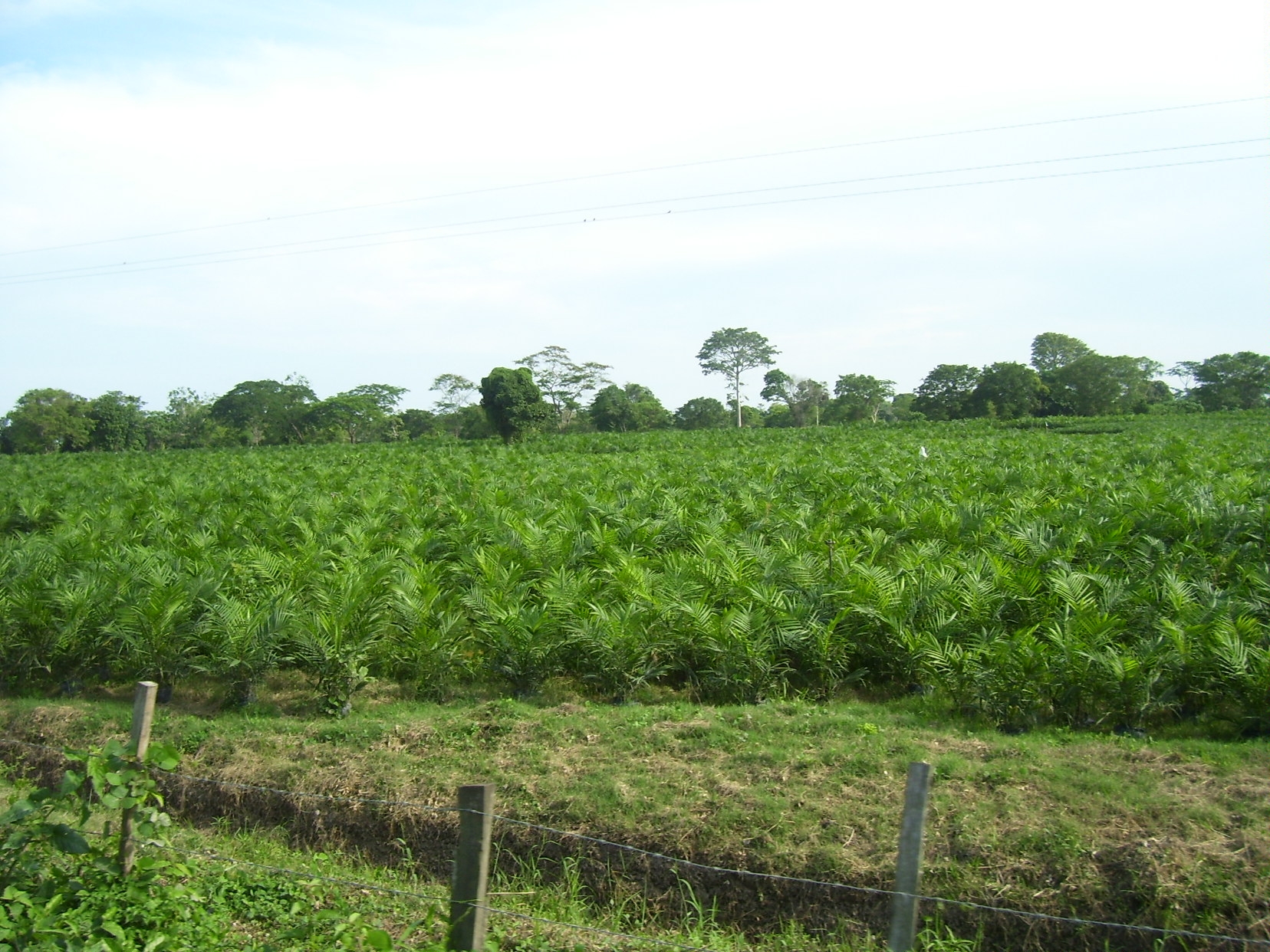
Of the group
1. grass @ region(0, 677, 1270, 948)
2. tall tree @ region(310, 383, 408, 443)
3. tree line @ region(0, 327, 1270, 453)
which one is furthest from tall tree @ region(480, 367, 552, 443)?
grass @ region(0, 677, 1270, 948)

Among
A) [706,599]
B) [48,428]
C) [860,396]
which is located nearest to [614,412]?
[860,396]

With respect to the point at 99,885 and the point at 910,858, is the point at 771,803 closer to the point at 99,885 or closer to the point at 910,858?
the point at 910,858

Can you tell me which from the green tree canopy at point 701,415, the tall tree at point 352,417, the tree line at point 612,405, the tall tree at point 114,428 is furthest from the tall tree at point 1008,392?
the tall tree at point 114,428

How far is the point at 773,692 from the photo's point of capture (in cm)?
809

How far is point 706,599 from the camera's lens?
29.3ft

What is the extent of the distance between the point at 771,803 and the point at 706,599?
123 inches

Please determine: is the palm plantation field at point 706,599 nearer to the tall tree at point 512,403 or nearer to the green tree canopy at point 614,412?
the tall tree at point 512,403

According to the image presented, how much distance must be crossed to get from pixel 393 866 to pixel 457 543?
6490 mm

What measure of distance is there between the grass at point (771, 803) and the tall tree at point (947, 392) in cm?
5567

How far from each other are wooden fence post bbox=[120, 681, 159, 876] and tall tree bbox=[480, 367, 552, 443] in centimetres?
4271

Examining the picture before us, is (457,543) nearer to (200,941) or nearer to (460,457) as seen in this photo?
(200,941)

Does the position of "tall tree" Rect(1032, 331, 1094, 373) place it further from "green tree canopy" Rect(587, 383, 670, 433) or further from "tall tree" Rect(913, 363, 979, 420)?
"green tree canopy" Rect(587, 383, 670, 433)

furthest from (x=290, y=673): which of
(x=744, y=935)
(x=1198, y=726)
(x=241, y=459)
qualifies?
(x=241, y=459)

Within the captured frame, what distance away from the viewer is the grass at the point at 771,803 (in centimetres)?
517
